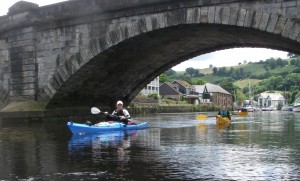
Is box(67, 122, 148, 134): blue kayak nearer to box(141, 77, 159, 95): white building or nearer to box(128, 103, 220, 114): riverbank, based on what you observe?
box(128, 103, 220, 114): riverbank

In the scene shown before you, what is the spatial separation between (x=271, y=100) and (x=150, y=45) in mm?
140654

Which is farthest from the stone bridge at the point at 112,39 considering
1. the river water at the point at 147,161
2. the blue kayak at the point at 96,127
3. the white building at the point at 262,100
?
the white building at the point at 262,100

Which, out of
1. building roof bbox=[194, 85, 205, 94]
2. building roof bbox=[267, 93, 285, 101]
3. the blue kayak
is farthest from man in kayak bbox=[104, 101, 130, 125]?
building roof bbox=[267, 93, 285, 101]

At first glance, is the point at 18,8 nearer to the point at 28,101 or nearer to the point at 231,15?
the point at 28,101

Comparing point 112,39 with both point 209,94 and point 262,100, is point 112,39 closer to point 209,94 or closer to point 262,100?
point 209,94

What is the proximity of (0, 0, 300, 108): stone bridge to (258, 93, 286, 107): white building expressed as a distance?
133m

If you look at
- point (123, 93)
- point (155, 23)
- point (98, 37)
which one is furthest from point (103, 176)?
point (123, 93)

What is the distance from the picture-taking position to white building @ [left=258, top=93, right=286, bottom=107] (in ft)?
500

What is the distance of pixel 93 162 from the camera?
9188mm

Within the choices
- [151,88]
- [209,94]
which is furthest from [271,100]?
[151,88]

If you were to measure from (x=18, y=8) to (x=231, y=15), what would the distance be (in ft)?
43.3

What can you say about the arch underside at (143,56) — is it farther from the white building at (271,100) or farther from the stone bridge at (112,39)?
the white building at (271,100)

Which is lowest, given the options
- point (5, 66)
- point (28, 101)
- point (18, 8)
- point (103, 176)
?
point (103, 176)

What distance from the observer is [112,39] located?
1944 cm
